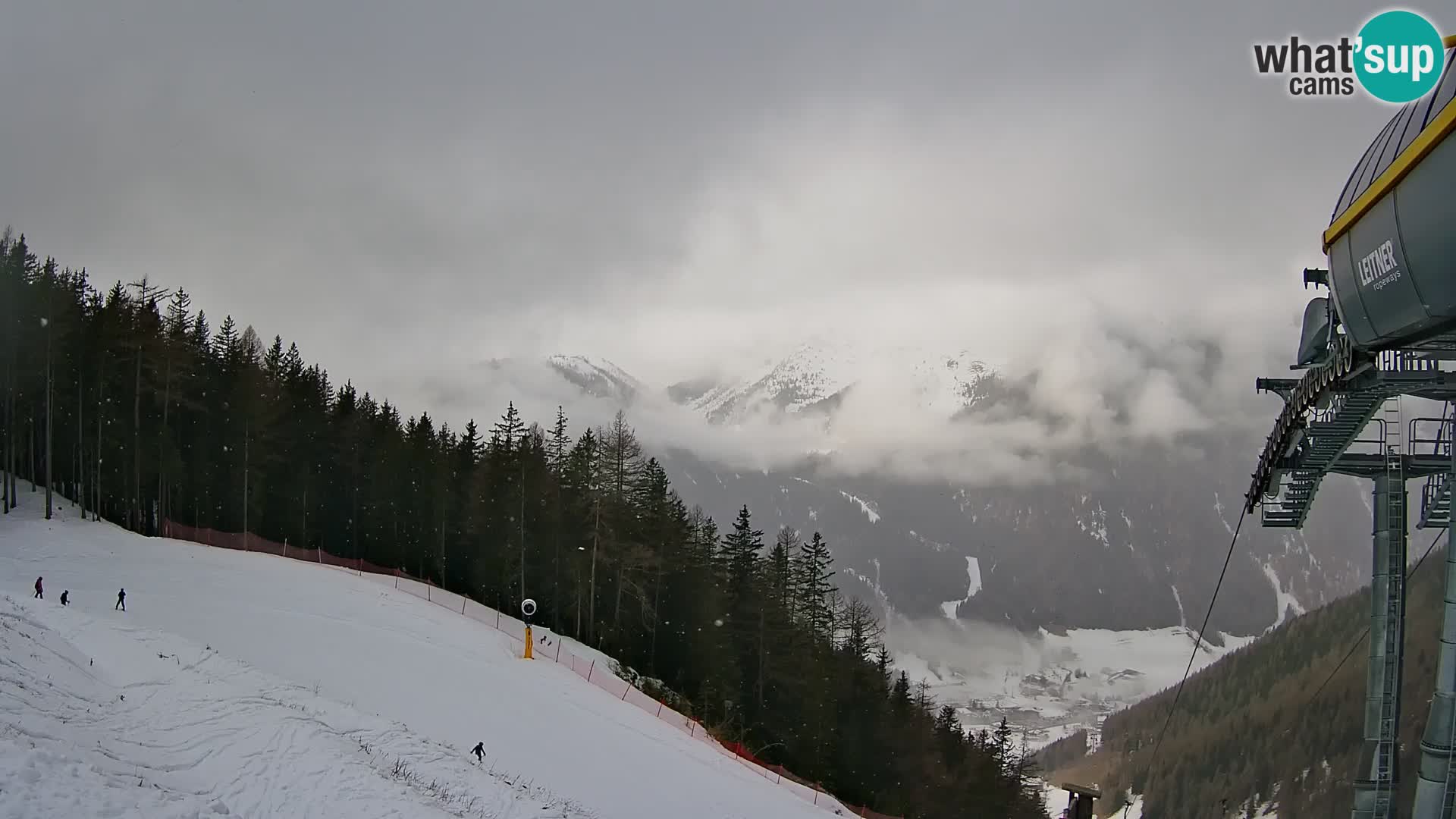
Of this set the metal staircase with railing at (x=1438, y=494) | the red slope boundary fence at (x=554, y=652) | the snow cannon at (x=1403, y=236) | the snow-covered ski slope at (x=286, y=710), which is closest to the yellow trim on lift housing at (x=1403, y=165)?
the snow cannon at (x=1403, y=236)

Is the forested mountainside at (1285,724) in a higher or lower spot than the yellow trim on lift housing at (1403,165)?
lower

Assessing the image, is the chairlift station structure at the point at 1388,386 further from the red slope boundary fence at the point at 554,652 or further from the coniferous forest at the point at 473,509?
the coniferous forest at the point at 473,509

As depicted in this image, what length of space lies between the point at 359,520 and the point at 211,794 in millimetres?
48296

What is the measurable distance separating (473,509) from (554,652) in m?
18.9

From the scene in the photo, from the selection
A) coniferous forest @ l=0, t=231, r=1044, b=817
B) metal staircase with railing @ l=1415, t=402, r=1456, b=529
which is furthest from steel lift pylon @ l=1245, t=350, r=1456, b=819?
coniferous forest @ l=0, t=231, r=1044, b=817

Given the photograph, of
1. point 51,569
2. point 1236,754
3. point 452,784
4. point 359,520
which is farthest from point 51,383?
point 1236,754

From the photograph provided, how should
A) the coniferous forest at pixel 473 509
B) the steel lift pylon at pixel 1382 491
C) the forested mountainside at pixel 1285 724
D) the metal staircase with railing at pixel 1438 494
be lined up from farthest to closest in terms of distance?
the forested mountainside at pixel 1285 724
the coniferous forest at pixel 473 509
the metal staircase with railing at pixel 1438 494
the steel lift pylon at pixel 1382 491

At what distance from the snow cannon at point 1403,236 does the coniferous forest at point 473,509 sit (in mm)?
36080

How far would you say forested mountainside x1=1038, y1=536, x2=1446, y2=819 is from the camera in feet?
267

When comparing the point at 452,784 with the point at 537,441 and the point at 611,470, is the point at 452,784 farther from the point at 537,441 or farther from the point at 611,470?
the point at 537,441

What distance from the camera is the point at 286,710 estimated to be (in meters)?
17.9

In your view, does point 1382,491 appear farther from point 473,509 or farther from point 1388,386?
point 473,509

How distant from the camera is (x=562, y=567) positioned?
49375 mm

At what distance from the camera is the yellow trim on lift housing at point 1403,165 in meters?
7.03
